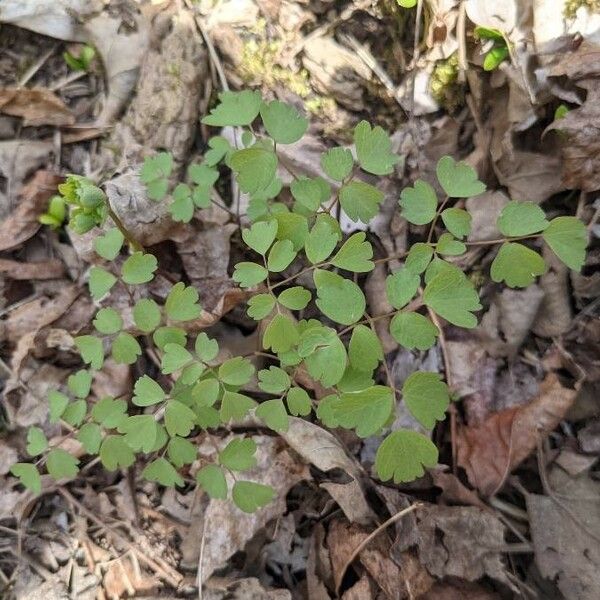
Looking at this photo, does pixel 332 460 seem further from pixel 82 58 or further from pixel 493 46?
pixel 82 58

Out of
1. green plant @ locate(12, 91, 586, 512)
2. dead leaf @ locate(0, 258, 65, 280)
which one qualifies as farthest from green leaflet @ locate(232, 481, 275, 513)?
dead leaf @ locate(0, 258, 65, 280)

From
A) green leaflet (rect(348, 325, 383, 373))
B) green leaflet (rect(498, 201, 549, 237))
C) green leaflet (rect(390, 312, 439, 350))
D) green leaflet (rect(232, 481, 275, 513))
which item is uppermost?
green leaflet (rect(498, 201, 549, 237))

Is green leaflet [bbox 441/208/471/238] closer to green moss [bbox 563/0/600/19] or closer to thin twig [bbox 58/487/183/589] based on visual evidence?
green moss [bbox 563/0/600/19]

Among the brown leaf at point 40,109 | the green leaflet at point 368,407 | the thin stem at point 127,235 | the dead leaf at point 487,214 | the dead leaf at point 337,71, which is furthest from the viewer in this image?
the brown leaf at point 40,109

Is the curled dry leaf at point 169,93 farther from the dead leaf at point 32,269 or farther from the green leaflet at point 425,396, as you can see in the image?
the green leaflet at point 425,396

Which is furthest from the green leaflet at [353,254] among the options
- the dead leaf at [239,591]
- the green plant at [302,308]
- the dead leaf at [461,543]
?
the dead leaf at [239,591]

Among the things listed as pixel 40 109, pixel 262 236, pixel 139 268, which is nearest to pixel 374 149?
pixel 262 236
